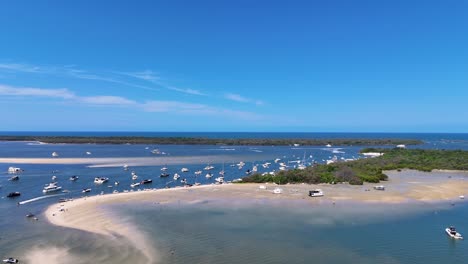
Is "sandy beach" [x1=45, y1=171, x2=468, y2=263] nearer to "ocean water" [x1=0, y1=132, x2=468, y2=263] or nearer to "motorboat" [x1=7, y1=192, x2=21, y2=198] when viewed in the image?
"ocean water" [x1=0, y1=132, x2=468, y2=263]

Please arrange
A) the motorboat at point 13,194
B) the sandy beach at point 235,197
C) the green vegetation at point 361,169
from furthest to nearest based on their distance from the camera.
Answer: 1. the green vegetation at point 361,169
2. the motorboat at point 13,194
3. the sandy beach at point 235,197

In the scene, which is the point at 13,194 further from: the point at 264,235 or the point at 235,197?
the point at 264,235

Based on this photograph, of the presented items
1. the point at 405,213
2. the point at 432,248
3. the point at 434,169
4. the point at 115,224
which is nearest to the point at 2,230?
the point at 115,224

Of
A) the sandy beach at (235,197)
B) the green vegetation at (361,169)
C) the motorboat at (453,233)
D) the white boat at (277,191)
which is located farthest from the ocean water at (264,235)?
the green vegetation at (361,169)

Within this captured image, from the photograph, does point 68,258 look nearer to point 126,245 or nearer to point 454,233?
point 126,245

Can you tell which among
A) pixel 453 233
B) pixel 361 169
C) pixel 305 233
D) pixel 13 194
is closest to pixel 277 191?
pixel 305 233

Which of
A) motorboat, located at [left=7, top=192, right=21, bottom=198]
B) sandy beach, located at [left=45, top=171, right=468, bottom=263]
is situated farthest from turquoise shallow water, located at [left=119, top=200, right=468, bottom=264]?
motorboat, located at [left=7, top=192, right=21, bottom=198]

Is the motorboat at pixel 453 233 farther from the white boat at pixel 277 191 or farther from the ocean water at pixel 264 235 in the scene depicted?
the white boat at pixel 277 191

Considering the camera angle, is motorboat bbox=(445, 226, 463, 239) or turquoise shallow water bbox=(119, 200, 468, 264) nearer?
turquoise shallow water bbox=(119, 200, 468, 264)

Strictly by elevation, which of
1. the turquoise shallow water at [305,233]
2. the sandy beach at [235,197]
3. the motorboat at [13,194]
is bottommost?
the turquoise shallow water at [305,233]
